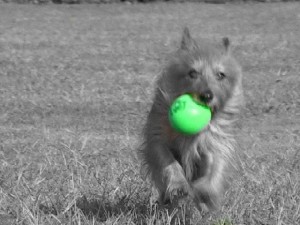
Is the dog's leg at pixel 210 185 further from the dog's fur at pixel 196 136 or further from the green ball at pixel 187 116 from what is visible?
the green ball at pixel 187 116

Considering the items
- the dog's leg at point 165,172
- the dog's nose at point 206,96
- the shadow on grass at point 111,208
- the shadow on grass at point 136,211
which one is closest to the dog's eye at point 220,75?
the dog's nose at point 206,96

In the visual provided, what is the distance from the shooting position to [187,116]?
5539mm

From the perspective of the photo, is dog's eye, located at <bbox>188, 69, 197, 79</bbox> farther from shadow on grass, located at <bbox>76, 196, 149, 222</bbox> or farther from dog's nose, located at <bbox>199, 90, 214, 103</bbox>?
shadow on grass, located at <bbox>76, 196, 149, 222</bbox>

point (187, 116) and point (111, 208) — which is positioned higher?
point (187, 116)

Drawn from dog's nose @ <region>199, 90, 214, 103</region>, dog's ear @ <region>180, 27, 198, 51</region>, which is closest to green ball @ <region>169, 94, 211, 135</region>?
dog's nose @ <region>199, 90, 214, 103</region>

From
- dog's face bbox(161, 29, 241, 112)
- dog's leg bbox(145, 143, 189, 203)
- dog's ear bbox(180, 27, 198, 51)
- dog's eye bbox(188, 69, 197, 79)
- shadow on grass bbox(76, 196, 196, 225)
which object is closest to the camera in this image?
shadow on grass bbox(76, 196, 196, 225)

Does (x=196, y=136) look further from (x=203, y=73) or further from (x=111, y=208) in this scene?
(x=111, y=208)

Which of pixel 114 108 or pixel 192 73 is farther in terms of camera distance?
pixel 114 108

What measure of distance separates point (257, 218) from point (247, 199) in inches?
14.3

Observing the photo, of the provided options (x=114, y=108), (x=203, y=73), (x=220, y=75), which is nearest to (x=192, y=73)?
(x=203, y=73)

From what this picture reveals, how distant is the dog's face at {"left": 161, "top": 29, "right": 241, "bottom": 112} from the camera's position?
232 inches

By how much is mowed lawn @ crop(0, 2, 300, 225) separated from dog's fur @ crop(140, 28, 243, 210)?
205 mm

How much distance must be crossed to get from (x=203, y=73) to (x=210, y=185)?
77cm

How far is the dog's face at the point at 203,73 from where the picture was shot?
5.90 meters
